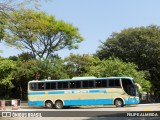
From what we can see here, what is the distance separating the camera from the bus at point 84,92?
31922 millimetres

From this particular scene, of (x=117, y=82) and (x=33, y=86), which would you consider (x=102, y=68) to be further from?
(x=33, y=86)

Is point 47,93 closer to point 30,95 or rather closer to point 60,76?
point 30,95

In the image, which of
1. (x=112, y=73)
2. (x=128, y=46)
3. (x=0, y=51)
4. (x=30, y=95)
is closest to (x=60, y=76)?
(x=112, y=73)

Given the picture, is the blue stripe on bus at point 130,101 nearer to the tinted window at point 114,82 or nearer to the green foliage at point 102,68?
the tinted window at point 114,82

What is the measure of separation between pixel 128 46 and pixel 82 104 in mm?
22465

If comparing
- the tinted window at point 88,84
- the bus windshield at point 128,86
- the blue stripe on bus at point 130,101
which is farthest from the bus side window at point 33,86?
the blue stripe on bus at point 130,101

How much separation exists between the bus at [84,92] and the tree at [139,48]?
20.6 meters

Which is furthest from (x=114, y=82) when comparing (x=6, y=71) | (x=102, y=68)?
(x=6, y=71)

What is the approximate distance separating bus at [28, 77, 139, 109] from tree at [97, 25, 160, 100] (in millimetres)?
20550

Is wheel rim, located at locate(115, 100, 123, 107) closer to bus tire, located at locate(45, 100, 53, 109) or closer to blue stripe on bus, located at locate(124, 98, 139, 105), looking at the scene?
blue stripe on bus, located at locate(124, 98, 139, 105)

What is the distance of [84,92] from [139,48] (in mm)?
22329

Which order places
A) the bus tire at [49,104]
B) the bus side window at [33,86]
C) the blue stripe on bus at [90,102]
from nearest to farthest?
the blue stripe on bus at [90,102] < the bus tire at [49,104] < the bus side window at [33,86]

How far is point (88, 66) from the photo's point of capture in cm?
4675

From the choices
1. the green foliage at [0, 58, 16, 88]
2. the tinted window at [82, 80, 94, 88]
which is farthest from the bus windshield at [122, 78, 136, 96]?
the green foliage at [0, 58, 16, 88]
